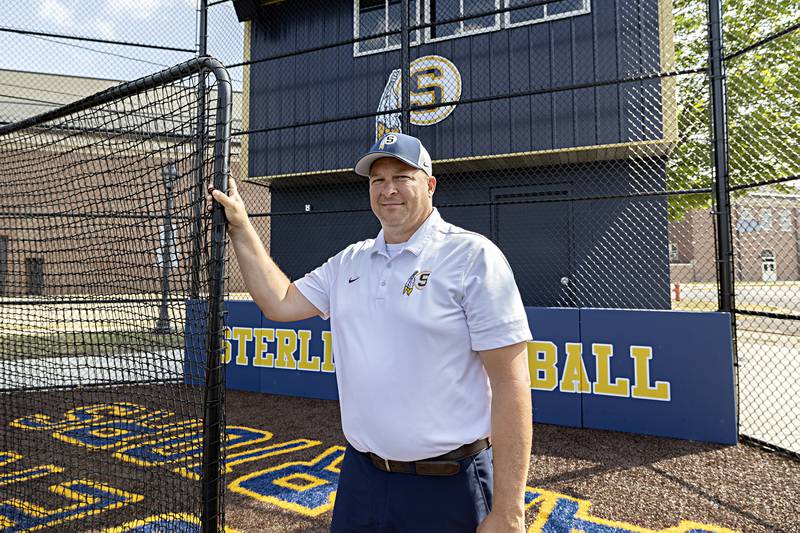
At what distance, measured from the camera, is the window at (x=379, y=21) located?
384 inches

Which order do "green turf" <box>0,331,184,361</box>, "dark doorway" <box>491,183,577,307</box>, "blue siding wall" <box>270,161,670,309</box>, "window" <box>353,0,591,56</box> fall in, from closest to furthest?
1. "green turf" <box>0,331,184,361</box>
2. "window" <box>353,0,591,56</box>
3. "blue siding wall" <box>270,161,670,309</box>
4. "dark doorway" <box>491,183,577,307</box>

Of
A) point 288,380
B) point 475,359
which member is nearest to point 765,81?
point 288,380

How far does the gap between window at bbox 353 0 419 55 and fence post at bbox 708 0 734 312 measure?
5.65 m

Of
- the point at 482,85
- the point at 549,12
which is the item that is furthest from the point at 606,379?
the point at 549,12

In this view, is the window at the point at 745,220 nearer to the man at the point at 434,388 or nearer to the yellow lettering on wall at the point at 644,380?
the yellow lettering on wall at the point at 644,380

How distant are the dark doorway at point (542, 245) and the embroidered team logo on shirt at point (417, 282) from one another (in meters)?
7.97

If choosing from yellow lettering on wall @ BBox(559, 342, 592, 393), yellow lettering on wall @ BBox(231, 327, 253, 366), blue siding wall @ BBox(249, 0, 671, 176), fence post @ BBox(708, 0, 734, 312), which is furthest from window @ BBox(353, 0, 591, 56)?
yellow lettering on wall @ BBox(559, 342, 592, 393)

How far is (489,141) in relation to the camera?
9.12m

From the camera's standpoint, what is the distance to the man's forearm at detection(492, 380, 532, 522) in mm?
1597

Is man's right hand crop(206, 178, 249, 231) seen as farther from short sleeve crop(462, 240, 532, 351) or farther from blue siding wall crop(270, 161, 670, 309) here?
blue siding wall crop(270, 161, 670, 309)

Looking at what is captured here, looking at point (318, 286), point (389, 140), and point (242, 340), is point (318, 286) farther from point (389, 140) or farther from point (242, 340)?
point (242, 340)

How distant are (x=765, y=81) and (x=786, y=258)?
36.9 meters

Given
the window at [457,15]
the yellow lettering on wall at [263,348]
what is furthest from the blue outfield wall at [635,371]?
the window at [457,15]

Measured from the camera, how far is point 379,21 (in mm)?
10062
